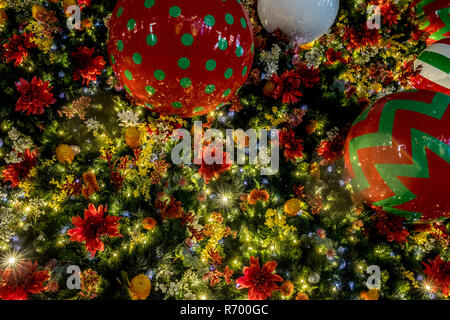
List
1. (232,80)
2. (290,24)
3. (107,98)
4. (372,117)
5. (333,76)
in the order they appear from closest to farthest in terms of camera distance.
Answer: (232,80) < (372,117) < (290,24) < (107,98) < (333,76)

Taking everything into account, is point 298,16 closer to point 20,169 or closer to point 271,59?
point 271,59

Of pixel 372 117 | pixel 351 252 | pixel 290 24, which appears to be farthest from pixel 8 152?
pixel 351 252

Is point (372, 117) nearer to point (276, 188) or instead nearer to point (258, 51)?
point (276, 188)

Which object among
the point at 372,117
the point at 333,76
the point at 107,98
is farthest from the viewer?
the point at 333,76

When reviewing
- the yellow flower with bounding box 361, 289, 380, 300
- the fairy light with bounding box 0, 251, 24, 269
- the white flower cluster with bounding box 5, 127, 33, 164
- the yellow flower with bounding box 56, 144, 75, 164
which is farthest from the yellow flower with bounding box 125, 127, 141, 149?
the yellow flower with bounding box 361, 289, 380, 300

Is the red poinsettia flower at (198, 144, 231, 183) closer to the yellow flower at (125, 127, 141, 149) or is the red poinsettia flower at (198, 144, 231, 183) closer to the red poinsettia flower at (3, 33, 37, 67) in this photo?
the yellow flower at (125, 127, 141, 149)

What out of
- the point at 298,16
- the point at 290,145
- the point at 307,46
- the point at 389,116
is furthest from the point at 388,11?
the point at 290,145

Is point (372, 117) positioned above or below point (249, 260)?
above
